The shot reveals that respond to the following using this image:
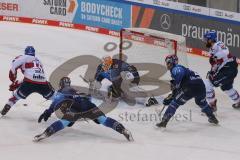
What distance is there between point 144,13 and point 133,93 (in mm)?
4732

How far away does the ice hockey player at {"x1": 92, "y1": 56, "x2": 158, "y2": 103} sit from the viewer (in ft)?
36.3

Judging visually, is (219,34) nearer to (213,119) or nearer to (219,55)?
(219,55)

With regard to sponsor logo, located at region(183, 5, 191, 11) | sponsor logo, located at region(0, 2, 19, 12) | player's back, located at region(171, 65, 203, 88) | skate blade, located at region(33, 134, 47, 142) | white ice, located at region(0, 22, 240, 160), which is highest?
sponsor logo, located at region(183, 5, 191, 11)

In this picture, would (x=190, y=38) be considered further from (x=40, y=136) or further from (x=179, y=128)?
(x=40, y=136)

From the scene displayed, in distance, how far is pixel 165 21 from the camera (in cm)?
1531

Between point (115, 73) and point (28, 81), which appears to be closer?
point (28, 81)

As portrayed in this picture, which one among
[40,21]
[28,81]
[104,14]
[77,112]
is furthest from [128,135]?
[40,21]

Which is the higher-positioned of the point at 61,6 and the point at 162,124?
the point at 61,6

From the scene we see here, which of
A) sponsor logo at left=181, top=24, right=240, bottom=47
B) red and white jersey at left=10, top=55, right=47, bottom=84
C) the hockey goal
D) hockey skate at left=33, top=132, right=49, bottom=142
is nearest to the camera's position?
hockey skate at left=33, top=132, right=49, bottom=142

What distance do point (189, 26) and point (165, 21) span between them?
71cm

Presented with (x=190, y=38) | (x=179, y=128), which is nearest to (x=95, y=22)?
(x=190, y=38)

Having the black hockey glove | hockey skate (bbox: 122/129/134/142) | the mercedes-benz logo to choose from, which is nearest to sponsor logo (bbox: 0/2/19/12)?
the mercedes-benz logo

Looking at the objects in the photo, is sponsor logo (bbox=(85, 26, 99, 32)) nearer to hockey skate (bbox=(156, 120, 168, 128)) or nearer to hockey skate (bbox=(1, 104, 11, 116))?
hockey skate (bbox=(1, 104, 11, 116))

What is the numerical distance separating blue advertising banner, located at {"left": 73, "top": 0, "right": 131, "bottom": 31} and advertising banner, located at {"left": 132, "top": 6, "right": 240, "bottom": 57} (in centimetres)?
36
